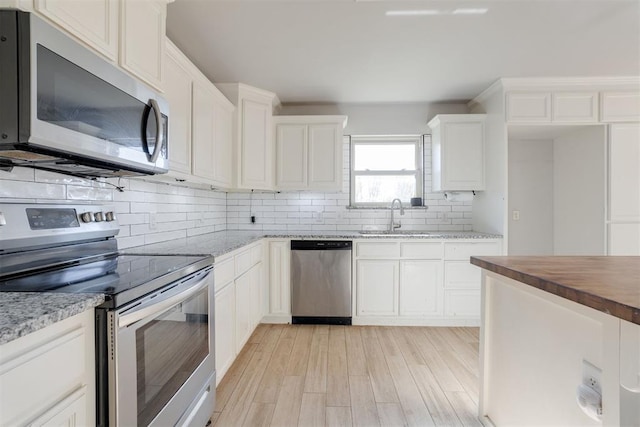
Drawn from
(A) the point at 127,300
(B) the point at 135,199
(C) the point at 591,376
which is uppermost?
(B) the point at 135,199

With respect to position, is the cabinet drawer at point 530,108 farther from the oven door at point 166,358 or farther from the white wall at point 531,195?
the oven door at point 166,358

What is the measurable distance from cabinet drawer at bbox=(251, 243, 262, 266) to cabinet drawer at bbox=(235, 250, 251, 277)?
0.10 m

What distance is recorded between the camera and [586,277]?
1102mm

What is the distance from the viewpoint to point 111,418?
3.03 ft

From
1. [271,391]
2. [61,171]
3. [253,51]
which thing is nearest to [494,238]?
[271,391]

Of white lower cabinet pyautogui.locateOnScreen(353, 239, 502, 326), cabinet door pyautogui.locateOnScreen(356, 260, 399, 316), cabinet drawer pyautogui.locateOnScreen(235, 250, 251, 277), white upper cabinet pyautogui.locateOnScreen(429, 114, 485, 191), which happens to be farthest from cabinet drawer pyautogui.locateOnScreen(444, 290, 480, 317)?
cabinet drawer pyautogui.locateOnScreen(235, 250, 251, 277)

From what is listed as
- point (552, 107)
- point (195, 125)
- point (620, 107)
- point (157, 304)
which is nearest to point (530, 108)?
point (552, 107)

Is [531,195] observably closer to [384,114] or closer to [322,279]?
[384,114]

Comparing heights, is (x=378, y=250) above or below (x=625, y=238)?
below

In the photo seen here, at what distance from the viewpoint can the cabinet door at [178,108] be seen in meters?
1.91

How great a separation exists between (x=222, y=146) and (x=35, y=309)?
2242mm

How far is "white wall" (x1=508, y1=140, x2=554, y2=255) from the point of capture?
11.6 feet

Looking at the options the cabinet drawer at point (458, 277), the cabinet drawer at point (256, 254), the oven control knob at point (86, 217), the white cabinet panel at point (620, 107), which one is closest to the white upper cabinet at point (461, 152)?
the cabinet drawer at point (458, 277)

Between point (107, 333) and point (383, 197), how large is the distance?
3.32 meters
